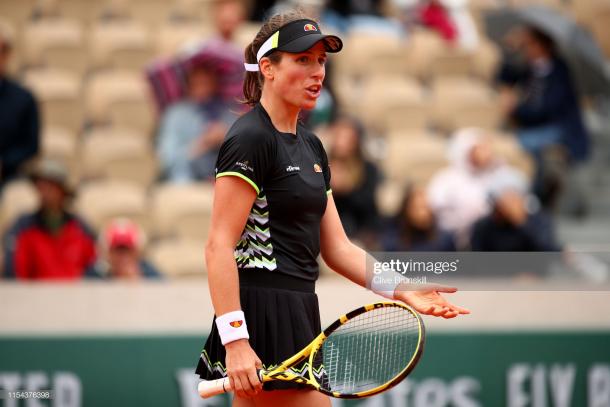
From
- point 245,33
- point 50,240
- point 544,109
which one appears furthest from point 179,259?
point 544,109

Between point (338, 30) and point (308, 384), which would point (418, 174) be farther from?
point (308, 384)

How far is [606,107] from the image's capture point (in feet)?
32.7

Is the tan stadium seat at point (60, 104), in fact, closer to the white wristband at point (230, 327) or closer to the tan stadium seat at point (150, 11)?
the tan stadium seat at point (150, 11)

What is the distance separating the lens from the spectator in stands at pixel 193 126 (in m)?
8.05

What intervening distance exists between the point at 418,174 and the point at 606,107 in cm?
226

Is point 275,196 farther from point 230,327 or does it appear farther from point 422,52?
point 422,52

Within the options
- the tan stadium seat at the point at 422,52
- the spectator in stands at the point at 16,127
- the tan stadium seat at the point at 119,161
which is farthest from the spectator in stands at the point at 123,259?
the tan stadium seat at the point at 422,52

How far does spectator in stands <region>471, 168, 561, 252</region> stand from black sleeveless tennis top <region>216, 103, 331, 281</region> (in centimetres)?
396

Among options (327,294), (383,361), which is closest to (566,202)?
(327,294)

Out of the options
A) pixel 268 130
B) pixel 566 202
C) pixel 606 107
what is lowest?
pixel 566 202

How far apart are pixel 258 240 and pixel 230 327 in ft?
1.03

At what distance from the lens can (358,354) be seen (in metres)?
3.82

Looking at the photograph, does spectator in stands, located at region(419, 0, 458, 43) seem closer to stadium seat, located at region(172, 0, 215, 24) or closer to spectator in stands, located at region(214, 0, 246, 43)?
stadium seat, located at region(172, 0, 215, 24)

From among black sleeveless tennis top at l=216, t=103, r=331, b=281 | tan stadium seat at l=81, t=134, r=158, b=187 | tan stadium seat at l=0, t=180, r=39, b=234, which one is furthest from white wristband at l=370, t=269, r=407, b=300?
tan stadium seat at l=81, t=134, r=158, b=187
